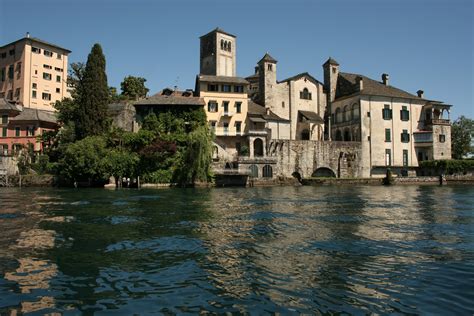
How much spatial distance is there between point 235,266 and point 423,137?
67.2 metres

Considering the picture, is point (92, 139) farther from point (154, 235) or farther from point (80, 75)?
point (154, 235)

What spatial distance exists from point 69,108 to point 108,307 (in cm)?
5280

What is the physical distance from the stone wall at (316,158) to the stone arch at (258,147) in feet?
4.57

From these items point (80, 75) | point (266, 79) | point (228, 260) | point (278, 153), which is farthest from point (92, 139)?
point (228, 260)

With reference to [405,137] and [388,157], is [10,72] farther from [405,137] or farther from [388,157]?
[405,137]

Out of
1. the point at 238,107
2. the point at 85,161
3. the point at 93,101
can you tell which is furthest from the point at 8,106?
the point at 238,107

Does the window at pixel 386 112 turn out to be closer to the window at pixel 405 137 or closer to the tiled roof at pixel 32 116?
the window at pixel 405 137

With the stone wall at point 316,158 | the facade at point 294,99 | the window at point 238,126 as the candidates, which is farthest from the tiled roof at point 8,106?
the stone wall at point 316,158

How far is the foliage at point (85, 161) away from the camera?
148 ft

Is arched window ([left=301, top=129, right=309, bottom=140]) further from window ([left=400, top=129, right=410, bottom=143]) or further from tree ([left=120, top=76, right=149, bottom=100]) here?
tree ([left=120, top=76, right=149, bottom=100])

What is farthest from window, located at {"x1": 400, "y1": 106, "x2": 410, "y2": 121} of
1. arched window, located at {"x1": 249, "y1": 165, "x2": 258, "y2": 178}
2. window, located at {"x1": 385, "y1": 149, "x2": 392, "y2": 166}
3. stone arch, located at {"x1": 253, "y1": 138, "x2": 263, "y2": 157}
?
arched window, located at {"x1": 249, "y1": 165, "x2": 258, "y2": 178}

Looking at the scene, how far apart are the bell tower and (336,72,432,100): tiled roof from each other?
73.0ft

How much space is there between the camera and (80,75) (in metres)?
56.0

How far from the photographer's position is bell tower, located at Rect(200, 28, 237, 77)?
7836 centimetres
